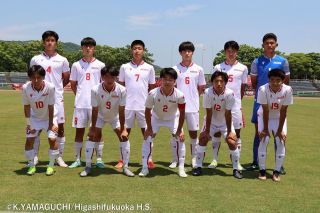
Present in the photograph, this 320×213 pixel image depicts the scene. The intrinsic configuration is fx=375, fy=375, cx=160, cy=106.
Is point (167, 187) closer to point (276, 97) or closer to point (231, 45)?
point (276, 97)

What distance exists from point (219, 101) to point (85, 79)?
2.61 meters

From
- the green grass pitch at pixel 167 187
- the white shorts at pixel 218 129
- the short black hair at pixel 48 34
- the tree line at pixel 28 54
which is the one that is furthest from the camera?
the tree line at pixel 28 54

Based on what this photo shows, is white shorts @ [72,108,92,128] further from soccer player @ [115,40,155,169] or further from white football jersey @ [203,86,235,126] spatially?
white football jersey @ [203,86,235,126]

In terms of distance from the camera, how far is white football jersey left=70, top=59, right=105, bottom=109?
7254mm

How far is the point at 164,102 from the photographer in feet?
21.9

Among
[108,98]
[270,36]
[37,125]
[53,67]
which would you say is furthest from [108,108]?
[270,36]

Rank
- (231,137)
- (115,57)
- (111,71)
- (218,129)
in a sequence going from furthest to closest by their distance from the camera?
1. (115,57)
2. (218,129)
3. (231,137)
4. (111,71)

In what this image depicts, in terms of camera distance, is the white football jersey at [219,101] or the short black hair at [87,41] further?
the short black hair at [87,41]

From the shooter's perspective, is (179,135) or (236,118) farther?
(236,118)

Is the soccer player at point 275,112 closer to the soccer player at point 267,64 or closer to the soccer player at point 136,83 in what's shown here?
the soccer player at point 267,64

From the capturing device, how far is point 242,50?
308 ft

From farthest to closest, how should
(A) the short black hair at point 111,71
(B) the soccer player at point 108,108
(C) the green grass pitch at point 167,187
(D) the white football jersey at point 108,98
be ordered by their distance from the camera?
(D) the white football jersey at point 108,98 < (B) the soccer player at point 108,108 < (A) the short black hair at point 111,71 < (C) the green grass pitch at point 167,187

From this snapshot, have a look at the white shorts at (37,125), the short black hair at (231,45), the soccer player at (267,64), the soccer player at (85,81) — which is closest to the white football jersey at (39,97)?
the white shorts at (37,125)

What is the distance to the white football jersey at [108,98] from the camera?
662cm
